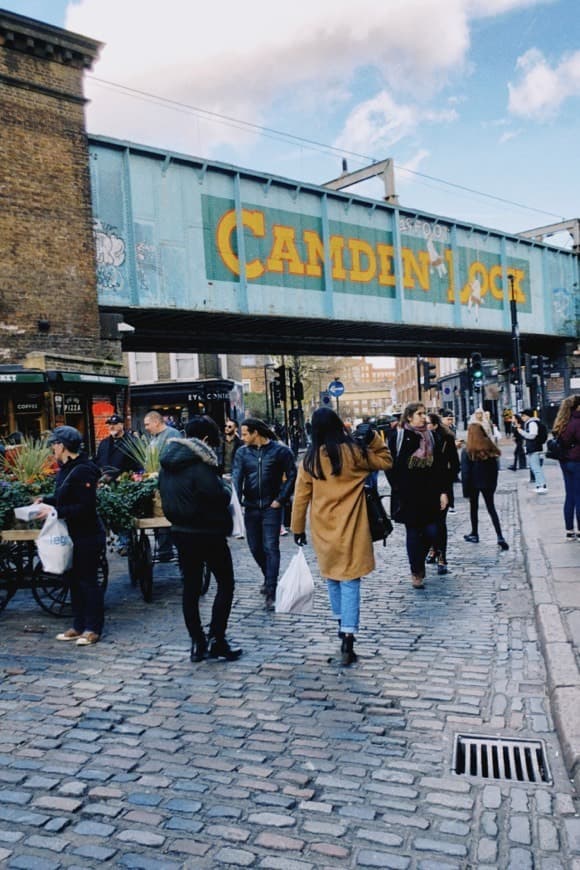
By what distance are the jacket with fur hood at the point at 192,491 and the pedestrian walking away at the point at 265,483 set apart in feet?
4.94

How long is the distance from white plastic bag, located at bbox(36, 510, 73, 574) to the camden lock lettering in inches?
550

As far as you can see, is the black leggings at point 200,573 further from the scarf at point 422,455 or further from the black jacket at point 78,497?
the scarf at point 422,455

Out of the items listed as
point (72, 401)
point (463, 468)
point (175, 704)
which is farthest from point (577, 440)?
point (72, 401)

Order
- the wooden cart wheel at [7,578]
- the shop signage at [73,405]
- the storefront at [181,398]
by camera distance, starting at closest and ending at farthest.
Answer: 1. the wooden cart wheel at [7,578]
2. the shop signage at [73,405]
3. the storefront at [181,398]

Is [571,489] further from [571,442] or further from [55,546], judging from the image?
[55,546]

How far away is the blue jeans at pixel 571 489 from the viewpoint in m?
8.69

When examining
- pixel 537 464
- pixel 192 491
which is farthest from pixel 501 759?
pixel 537 464

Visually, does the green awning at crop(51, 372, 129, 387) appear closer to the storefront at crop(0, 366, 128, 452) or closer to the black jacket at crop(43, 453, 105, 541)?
the storefront at crop(0, 366, 128, 452)

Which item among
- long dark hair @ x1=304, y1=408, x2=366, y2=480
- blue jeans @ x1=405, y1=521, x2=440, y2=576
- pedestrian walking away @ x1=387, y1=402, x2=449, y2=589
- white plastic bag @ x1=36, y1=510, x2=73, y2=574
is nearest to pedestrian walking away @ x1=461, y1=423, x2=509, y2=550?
pedestrian walking away @ x1=387, y1=402, x2=449, y2=589

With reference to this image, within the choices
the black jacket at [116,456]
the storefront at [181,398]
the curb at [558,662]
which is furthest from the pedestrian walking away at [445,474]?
the storefront at [181,398]

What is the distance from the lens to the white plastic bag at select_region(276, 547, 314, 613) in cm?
529

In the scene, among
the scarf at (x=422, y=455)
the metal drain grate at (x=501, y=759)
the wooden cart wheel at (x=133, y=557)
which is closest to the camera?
the metal drain grate at (x=501, y=759)

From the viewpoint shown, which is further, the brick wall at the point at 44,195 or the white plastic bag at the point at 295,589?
the brick wall at the point at 44,195

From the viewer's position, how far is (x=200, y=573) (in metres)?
5.37
